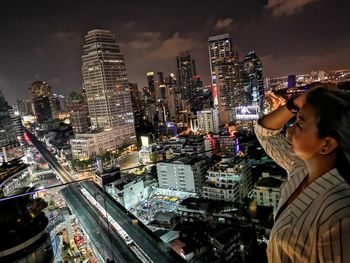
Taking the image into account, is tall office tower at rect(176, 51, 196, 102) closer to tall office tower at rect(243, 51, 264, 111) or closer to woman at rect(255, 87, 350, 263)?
tall office tower at rect(243, 51, 264, 111)

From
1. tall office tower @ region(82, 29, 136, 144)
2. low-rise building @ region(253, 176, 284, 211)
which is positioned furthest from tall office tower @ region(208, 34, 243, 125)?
low-rise building @ region(253, 176, 284, 211)

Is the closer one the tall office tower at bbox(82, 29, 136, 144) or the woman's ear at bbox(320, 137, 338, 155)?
the woman's ear at bbox(320, 137, 338, 155)

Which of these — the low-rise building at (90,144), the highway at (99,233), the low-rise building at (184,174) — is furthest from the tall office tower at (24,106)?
the low-rise building at (184,174)

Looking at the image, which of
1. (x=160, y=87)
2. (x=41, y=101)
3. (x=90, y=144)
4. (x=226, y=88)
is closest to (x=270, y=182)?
(x=90, y=144)

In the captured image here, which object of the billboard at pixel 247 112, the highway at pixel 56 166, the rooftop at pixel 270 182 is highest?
the billboard at pixel 247 112

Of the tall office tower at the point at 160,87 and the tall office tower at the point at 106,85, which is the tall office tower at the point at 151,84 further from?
the tall office tower at the point at 106,85

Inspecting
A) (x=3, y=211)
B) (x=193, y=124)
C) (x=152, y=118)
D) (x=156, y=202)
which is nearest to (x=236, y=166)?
(x=156, y=202)
